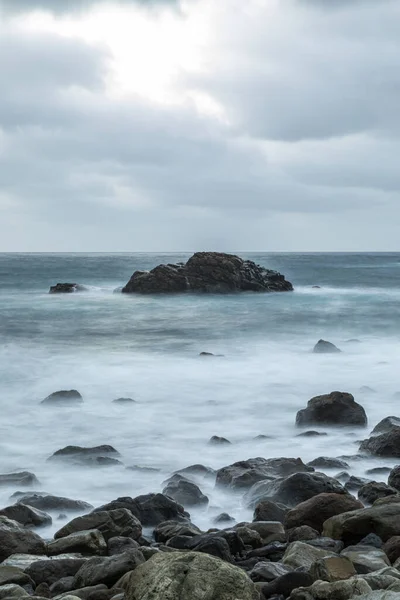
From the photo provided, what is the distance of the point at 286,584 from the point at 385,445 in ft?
18.4

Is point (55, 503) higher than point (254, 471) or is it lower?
lower

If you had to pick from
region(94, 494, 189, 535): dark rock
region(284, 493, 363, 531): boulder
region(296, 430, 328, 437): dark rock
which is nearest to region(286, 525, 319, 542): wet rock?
region(284, 493, 363, 531): boulder

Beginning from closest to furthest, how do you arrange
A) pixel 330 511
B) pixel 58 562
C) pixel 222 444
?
pixel 58 562, pixel 330 511, pixel 222 444

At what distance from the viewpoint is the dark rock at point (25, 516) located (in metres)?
8.08

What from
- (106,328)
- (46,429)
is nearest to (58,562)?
(46,429)

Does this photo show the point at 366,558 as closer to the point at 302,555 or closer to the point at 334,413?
the point at 302,555

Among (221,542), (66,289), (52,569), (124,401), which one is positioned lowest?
Result: (124,401)

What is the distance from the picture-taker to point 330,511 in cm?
782

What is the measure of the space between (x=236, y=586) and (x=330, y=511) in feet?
11.3

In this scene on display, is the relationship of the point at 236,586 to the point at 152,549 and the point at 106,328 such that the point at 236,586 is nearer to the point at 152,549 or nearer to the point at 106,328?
the point at 152,549

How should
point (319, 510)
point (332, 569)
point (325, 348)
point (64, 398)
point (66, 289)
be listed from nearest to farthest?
point (332, 569), point (319, 510), point (64, 398), point (325, 348), point (66, 289)

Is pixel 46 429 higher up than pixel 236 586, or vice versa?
pixel 236 586

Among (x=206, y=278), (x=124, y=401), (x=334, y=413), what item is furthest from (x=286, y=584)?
(x=206, y=278)

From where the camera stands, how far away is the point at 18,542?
7078 mm
